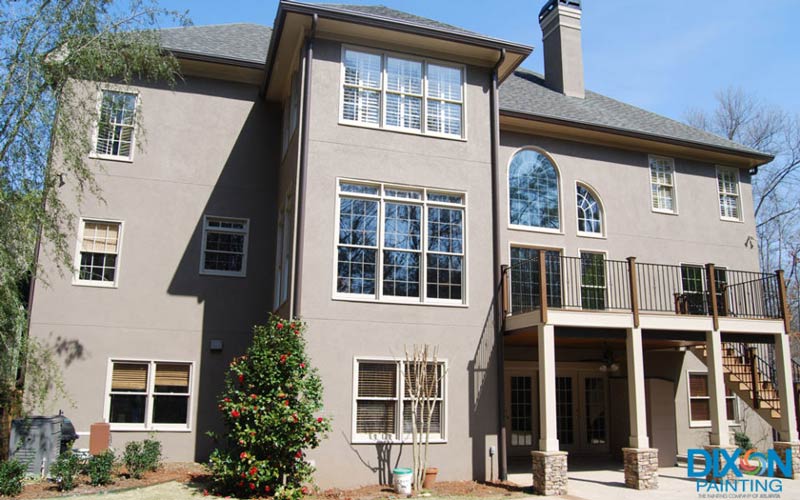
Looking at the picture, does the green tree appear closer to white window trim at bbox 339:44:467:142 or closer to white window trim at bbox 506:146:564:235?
white window trim at bbox 339:44:467:142

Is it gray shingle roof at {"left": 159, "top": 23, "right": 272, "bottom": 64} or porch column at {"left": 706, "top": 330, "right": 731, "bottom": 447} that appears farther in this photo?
gray shingle roof at {"left": 159, "top": 23, "right": 272, "bottom": 64}

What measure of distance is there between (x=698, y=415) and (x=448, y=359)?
27.0ft

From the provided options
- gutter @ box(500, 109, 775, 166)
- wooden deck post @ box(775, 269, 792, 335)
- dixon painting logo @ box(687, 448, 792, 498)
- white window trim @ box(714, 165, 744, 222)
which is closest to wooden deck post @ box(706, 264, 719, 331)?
wooden deck post @ box(775, 269, 792, 335)

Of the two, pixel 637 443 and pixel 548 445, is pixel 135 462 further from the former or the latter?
pixel 637 443

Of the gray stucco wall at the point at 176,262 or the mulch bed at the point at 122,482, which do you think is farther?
the gray stucco wall at the point at 176,262

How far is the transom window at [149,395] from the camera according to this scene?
12.5 meters

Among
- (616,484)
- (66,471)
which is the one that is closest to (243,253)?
(66,471)

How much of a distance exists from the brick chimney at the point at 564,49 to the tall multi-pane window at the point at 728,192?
4587 mm

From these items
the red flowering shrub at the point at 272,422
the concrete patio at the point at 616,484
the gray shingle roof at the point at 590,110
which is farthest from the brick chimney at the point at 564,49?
the red flowering shrub at the point at 272,422

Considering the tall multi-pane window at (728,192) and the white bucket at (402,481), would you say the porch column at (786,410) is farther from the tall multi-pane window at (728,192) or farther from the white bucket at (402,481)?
the white bucket at (402,481)

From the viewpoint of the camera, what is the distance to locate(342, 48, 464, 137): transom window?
12.0 metres

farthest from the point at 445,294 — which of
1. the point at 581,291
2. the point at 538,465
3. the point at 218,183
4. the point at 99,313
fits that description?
the point at 99,313

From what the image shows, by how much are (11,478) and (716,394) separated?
40.6 ft

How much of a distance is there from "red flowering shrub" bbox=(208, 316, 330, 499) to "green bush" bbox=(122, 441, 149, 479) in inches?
66.1
